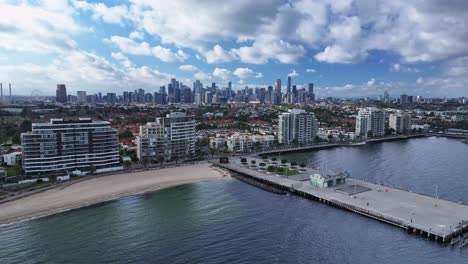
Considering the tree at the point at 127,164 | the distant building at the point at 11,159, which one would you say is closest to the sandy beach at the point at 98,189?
the tree at the point at 127,164

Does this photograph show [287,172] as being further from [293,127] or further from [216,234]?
[293,127]

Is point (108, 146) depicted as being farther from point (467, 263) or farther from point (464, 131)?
point (464, 131)

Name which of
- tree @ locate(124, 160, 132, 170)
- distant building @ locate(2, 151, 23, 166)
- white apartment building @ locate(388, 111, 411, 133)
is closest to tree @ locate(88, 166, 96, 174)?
tree @ locate(124, 160, 132, 170)

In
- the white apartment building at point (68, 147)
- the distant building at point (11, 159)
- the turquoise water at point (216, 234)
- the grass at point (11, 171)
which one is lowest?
the turquoise water at point (216, 234)

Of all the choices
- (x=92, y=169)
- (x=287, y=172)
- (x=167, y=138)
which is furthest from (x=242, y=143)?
(x=92, y=169)

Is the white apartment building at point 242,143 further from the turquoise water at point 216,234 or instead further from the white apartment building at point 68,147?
the turquoise water at point 216,234

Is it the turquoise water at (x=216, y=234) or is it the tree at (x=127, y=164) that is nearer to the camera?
the turquoise water at (x=216, y=234)
